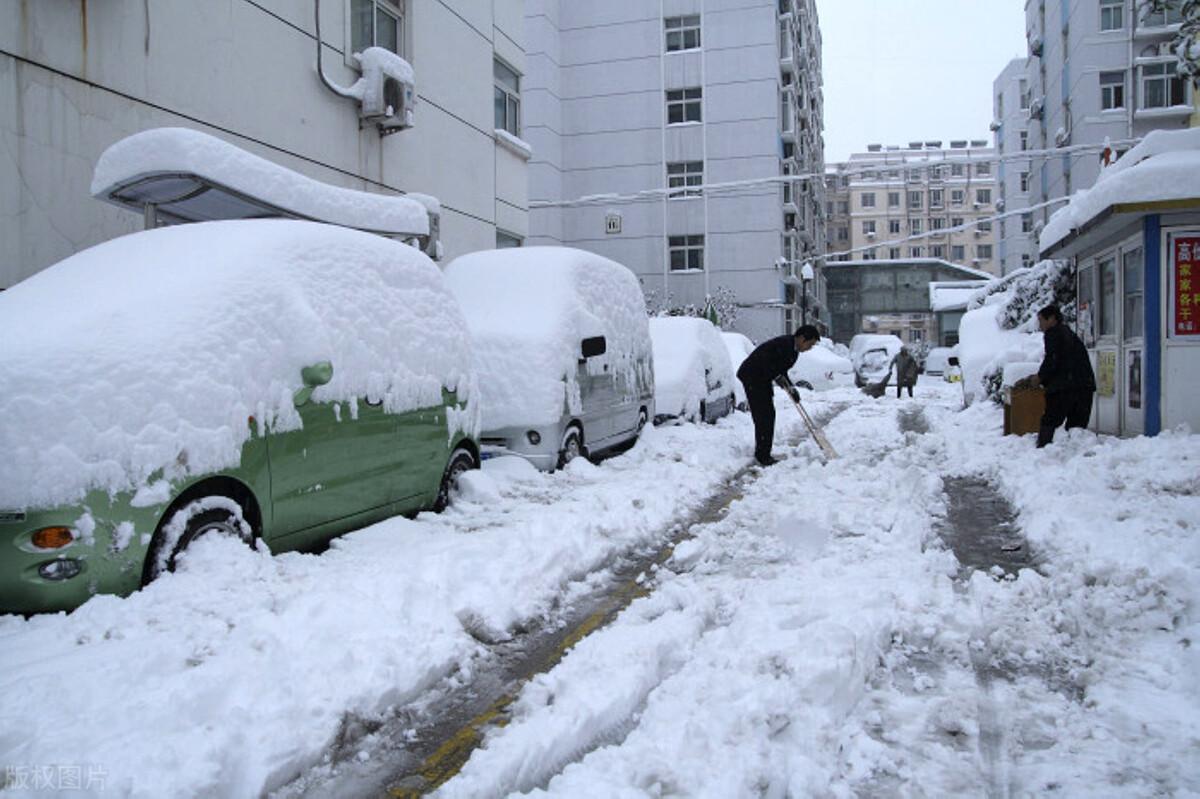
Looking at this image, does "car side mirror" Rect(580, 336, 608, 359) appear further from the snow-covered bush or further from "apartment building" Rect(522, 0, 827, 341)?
"apartment building" Rect(522, 0, 827, 341)

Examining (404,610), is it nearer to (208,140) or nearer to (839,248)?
(208,140)

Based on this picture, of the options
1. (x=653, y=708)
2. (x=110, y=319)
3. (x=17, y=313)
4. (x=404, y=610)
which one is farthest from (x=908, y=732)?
(x=17, y=313)

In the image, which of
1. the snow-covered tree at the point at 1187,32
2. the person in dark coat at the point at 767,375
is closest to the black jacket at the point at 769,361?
the person in dark coat at the point at 767,375

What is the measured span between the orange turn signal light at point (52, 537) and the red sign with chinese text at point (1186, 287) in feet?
32.8

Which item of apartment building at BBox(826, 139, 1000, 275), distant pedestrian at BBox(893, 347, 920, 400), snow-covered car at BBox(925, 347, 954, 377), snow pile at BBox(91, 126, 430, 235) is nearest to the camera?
snow pile at BBox(91, 126, 430, 235)

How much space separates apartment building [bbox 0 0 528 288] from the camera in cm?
662

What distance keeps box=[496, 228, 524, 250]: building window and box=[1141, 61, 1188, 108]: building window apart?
35.1 meters

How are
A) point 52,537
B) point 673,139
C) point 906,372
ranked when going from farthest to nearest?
point 673,139 < point 906,372 < point 52,537

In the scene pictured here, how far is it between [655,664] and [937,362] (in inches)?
1370

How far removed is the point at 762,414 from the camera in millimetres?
10320

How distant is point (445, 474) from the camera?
21.5 ft

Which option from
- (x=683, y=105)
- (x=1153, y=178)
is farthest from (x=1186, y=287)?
(x=683, y=105)

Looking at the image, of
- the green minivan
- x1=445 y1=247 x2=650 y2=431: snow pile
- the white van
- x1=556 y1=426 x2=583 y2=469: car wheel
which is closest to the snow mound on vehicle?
the white van

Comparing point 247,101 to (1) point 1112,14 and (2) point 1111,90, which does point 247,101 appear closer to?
(2) point 1111,90
